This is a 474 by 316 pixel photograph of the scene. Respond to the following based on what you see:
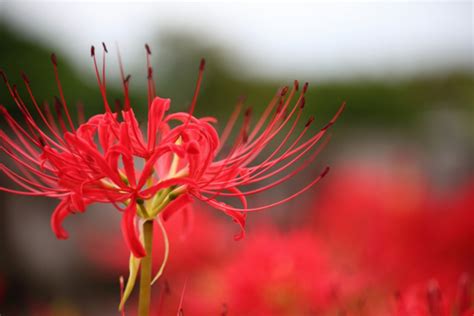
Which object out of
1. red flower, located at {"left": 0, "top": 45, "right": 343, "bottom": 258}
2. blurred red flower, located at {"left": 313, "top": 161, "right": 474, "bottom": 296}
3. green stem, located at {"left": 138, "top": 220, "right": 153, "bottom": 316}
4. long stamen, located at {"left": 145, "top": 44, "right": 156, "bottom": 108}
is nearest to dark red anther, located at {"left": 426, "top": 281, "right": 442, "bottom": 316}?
red flower, located at {"left": 0, "top": 45, "right": 343, "bottom": 258}

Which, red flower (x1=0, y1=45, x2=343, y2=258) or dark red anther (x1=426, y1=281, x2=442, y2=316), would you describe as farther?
dark red anther (x1=426, y1=281, x2=442, y2=316)

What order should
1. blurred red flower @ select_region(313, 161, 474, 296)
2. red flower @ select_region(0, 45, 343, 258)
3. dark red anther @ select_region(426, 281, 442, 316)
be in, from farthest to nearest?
blurred red flower @ select_region(313, 161, 474, 296) → dark red anther @ select_region(426, 281, 442, 316) → red flower @ select_region(0, 45, 343, 258)

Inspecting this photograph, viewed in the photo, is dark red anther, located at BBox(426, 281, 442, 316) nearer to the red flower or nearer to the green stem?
the red flower

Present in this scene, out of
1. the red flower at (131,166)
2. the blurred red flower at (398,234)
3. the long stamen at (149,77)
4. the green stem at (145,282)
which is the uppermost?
the long stamen at (149,77)

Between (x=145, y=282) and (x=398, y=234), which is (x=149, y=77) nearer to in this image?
(x=145, y=282)

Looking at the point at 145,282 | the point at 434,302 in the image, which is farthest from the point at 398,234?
the point at 145,282

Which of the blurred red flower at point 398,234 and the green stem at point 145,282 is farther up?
the green stem at point 145,282

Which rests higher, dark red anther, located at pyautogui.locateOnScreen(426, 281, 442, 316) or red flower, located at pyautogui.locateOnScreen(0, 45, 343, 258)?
red flower, located at pyautogui.locateOnScreen(0, 45, 343, 258)

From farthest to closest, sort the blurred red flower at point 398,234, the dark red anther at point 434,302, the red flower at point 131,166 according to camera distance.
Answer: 1. the blurred red flower at point 398,234
2. the dark red anther at point 434,302
3. the red flower at point 131,166

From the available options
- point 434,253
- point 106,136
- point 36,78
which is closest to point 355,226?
point 434,253

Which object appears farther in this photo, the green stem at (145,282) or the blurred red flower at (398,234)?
the blurred red flower at (398,234)

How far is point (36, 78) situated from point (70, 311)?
4773 millimetres

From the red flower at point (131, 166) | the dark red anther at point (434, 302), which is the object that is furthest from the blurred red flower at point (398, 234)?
the red flower at point (131, 166)

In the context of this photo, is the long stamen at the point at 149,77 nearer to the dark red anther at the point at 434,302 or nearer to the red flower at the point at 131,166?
the red flower at the point at 131,166
